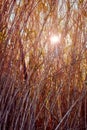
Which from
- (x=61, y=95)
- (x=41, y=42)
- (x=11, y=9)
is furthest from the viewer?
(x=61, y=95)

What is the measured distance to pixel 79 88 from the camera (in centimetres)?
174

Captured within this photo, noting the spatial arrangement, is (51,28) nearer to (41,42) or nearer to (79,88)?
(41,42)

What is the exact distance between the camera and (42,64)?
158 cm

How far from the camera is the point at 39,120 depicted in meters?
1.68

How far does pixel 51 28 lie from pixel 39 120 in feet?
1.72

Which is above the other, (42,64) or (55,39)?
(55,39)

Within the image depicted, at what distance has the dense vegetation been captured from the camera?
4.99 ft

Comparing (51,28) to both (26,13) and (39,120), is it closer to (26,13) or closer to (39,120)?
(26,13)

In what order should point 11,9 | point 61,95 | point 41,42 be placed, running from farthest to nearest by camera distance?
point 61,95, point 41,42, point 11,9

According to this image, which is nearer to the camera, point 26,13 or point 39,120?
point 26,13

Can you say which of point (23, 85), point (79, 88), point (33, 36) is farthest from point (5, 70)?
point (79, 88)

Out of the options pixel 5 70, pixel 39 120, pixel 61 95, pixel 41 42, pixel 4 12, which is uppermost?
pixel 4 12

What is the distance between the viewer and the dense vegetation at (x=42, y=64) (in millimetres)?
1522

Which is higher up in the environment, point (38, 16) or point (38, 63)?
point (38, 16)
